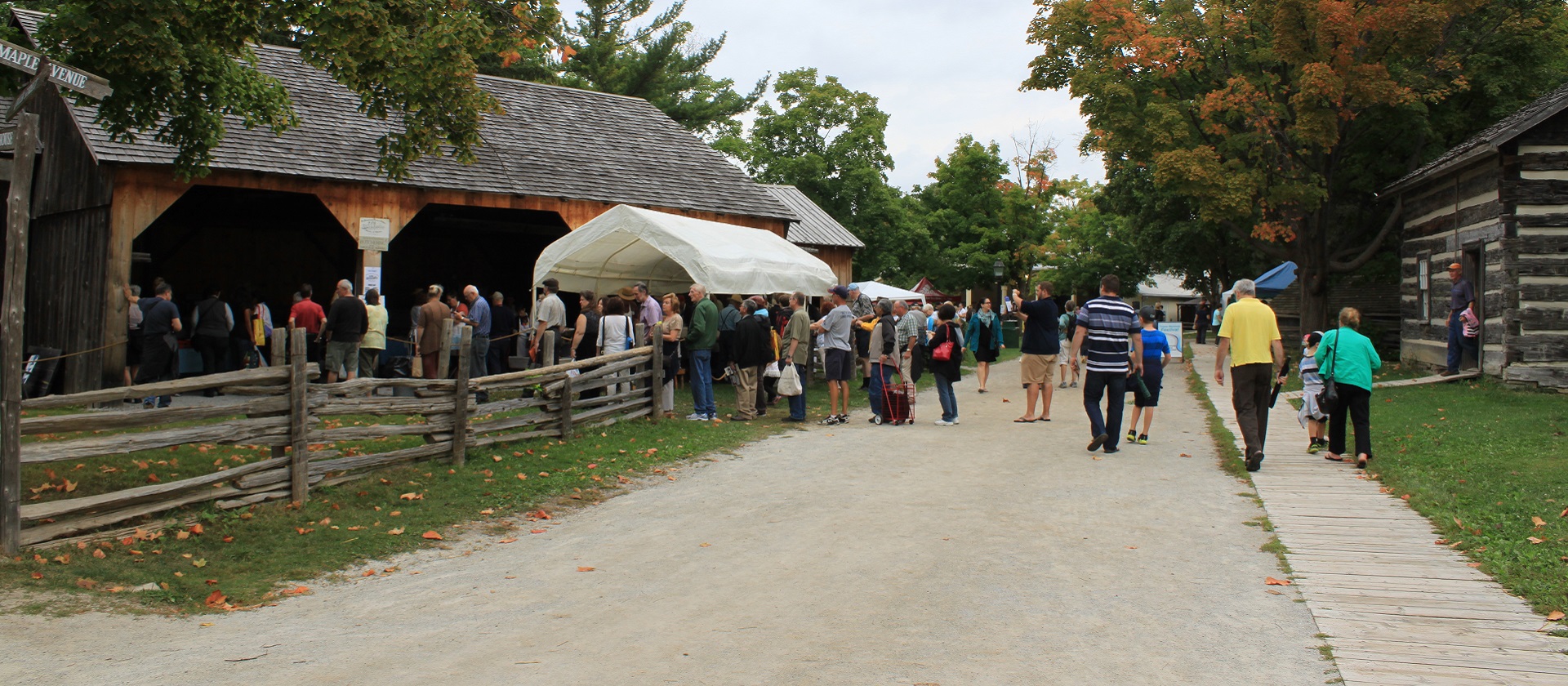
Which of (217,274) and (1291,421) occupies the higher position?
(217,274)

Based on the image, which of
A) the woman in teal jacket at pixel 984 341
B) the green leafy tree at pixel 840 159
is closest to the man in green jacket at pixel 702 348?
the woman in teal jacket at pixel 984 341

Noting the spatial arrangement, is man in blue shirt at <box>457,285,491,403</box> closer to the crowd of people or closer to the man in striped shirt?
the crowd of people

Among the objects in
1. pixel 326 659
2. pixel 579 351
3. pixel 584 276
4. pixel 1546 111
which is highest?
pixel 1546 111

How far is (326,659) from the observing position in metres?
4.78

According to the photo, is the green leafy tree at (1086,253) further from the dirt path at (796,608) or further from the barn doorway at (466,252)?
the dirt path at (796,608)

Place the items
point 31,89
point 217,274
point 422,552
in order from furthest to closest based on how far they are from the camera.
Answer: point 217,274 → point 422,552 → point 31,89

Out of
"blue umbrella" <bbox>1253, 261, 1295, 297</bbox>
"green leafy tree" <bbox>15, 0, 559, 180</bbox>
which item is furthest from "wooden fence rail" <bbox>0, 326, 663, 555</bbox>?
"blue umbrella" <bbox>1253, 261, 1295, 297</bbox>

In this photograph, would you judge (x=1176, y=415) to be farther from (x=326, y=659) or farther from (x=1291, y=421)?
(x=326, y=659)

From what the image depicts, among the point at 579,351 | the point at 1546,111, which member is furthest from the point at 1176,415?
the point at 579,351

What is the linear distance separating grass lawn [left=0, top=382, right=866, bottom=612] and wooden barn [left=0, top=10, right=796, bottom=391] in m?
6.33

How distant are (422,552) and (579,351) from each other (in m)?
8.50

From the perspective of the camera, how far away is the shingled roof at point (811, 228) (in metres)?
32.7

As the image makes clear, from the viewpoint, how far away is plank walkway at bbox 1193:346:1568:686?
4.59m

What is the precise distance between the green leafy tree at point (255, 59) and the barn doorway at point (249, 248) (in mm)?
9946
